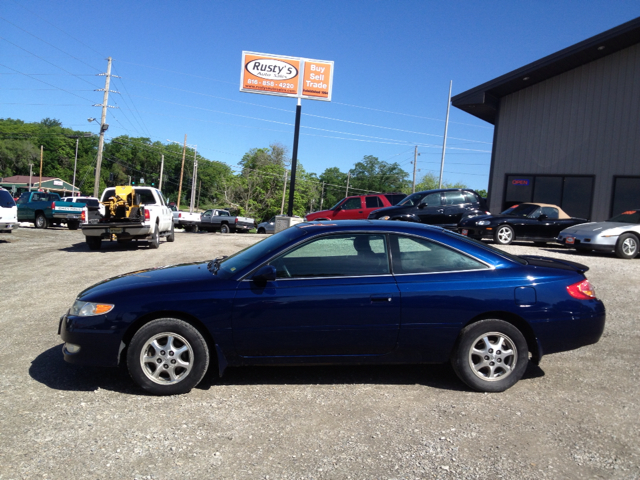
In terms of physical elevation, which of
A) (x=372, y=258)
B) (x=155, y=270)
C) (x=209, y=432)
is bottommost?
(x=209, y=432)

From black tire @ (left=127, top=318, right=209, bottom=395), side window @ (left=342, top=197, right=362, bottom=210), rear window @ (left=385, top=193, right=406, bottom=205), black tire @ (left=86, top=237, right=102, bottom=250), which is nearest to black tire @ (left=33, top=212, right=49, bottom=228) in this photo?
black tire @ (left=86, top=237, right=102, bottom=250)

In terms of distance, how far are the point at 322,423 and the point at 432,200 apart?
528 inches

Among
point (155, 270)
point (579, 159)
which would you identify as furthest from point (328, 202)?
point (155, 270)

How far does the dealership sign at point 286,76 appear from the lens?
955 inches

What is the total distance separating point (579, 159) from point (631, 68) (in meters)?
4.05

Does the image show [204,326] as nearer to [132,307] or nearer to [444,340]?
[132,307]

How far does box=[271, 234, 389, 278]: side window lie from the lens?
4246mm

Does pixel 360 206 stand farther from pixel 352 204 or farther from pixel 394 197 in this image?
pixel 394 197

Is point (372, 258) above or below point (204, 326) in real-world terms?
above

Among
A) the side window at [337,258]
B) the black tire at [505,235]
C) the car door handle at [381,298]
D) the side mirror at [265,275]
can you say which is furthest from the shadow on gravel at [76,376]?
the black tire at [505,235]

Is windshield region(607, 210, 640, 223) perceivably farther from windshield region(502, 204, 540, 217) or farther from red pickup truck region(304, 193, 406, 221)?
red pickup truck region(304, 193, 406, 221)

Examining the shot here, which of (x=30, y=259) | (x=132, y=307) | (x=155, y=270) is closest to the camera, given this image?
(x=132, y=307)

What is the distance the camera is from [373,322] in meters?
4.11

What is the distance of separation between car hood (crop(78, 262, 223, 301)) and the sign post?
2074 cm
